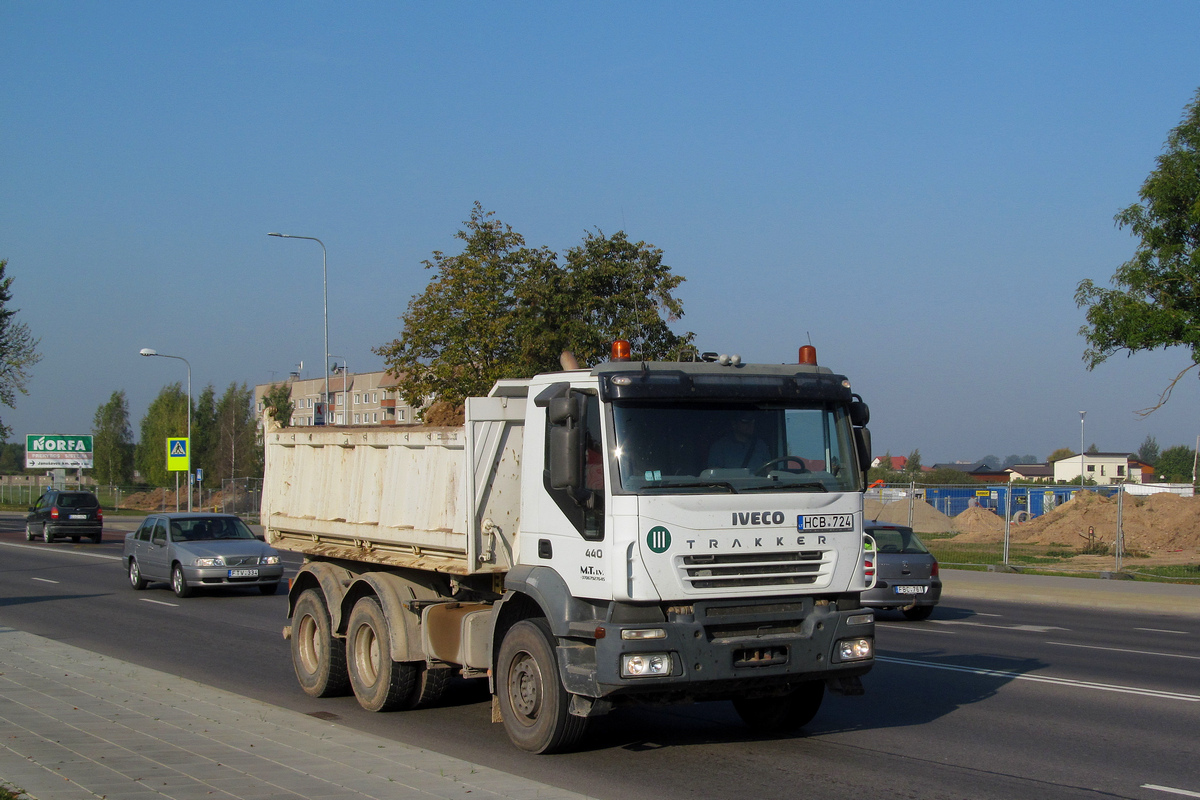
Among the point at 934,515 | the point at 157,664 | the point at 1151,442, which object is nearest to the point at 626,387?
the point at 157,664

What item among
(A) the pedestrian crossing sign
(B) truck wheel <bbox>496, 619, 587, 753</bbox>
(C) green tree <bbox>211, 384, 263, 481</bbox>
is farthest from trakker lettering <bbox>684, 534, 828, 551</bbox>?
(C) green tree <bbox>211, 384, 263, 481</bbox>

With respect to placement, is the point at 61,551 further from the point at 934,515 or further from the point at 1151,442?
the point at 1151,442

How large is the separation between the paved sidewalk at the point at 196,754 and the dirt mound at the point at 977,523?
36.3m

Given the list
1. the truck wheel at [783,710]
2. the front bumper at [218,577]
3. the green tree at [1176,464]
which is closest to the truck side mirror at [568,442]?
the truck wheel at [783,710]

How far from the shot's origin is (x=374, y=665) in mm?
9484

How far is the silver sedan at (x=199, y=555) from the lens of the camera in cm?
1998

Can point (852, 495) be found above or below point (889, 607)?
above

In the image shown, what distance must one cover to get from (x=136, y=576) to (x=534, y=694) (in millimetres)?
16664

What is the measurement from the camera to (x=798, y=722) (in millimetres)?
8539

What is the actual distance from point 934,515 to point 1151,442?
168m

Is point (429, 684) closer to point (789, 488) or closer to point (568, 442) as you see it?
point (568, 442)

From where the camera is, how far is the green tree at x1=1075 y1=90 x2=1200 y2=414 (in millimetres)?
20438

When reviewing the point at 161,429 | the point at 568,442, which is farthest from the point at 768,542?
the point at 161,429

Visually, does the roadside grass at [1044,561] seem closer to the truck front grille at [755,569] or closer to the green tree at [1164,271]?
the green tree at [1164,271]
